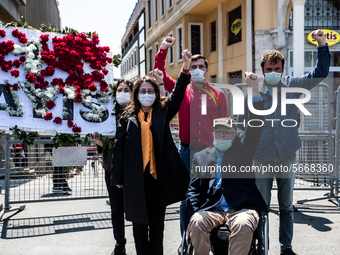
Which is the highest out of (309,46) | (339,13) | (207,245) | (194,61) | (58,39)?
(339,13)

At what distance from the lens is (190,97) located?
4398 mm

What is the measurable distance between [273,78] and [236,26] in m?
15.4

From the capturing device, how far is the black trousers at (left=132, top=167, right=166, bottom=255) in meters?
3.80

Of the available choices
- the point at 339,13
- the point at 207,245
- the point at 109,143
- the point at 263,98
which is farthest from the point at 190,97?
the point at 339,13

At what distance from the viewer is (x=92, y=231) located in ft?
18.0

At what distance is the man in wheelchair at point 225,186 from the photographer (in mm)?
3367

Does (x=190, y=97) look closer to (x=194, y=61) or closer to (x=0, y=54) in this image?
(x=194, y=61)

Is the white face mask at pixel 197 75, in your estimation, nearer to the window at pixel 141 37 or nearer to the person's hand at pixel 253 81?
the person's hand at pixel 253 81

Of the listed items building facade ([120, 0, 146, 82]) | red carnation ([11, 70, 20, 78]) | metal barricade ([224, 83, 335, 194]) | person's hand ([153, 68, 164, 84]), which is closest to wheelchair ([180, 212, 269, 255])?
person's hand ([153, 68, 164, 84])

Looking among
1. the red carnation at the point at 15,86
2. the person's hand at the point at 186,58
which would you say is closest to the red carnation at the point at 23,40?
the red carnation at the point at 15,86

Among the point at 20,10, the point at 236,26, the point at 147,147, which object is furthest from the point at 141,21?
the point at 147,147

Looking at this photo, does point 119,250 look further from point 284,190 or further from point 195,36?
point 195,36

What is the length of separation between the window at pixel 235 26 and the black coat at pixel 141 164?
15.2 m

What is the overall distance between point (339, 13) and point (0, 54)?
14.7 m
